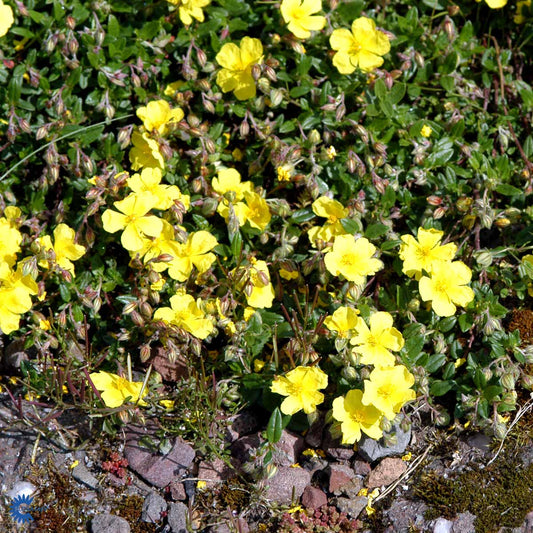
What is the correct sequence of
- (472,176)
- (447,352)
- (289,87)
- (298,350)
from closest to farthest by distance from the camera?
(298,350), (447,352), (472,176), (289,87)

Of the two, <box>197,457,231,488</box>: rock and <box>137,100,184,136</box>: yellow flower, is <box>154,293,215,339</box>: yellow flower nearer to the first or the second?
<box>197,457,231,488</box>: rock

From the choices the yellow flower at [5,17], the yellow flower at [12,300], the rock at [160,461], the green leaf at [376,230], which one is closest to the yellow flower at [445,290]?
the green leaf at [376,230]

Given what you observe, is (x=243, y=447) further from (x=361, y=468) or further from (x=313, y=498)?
(x=361, y=468)

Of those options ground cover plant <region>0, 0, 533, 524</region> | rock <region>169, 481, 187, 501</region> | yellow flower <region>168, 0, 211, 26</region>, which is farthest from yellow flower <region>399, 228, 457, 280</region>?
yellow flower <region>168, 0, 211, 26</region>

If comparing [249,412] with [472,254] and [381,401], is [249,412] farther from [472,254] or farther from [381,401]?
[472,254]

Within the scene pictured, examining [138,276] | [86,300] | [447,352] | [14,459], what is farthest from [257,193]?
[14,459]

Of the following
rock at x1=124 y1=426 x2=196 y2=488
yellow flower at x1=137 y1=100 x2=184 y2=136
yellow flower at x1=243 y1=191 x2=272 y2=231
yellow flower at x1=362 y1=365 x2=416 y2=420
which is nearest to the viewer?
yellow flower at x1=362 y1=365 x2=416 y2=420

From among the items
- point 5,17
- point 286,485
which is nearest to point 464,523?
point 286,485
